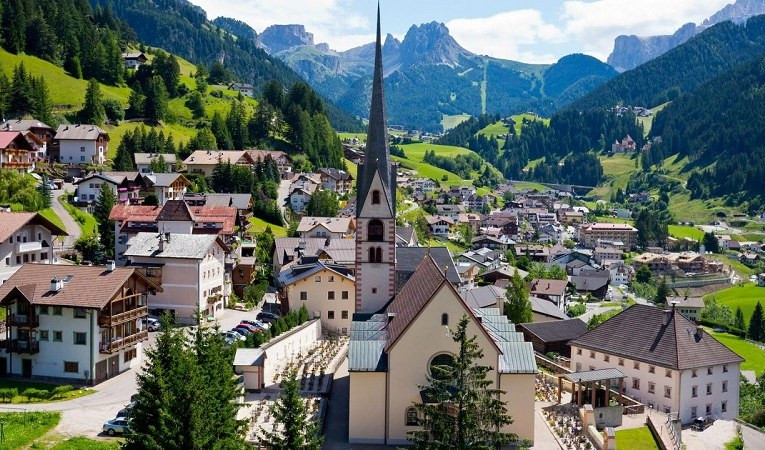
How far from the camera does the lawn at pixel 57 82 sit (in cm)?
11775

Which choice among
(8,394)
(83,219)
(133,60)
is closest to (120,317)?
(8,394)

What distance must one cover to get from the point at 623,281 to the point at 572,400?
108m

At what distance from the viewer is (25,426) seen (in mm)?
31328

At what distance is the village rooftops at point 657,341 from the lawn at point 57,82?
96.6m

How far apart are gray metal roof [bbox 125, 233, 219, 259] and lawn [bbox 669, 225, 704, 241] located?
6205 inches

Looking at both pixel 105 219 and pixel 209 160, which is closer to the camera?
pixel 105 219

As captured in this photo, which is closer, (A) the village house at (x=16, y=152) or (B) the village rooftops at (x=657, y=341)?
(B) the village rooftops at (x=657, y=341)

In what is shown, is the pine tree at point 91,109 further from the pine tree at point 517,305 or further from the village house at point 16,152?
the pine tree at point 517,305

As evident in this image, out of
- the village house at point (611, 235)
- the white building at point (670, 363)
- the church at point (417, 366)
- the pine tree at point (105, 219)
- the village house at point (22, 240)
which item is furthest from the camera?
the village house at point (611, 235)

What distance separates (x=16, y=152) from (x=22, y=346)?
5063 cm

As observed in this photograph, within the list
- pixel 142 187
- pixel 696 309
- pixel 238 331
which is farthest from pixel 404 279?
pixel 696 309

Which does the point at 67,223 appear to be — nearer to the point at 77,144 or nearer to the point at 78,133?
the point at 77,144

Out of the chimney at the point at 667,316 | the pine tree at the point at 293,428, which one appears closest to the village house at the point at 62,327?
the pine tree at the point at 293,428

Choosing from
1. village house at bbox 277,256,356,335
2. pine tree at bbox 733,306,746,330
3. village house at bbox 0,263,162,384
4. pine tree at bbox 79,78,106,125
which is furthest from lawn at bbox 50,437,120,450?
pine tree at bbox 79,78,106,125
